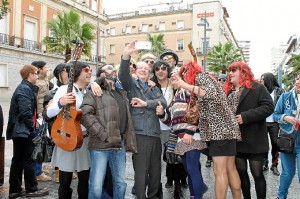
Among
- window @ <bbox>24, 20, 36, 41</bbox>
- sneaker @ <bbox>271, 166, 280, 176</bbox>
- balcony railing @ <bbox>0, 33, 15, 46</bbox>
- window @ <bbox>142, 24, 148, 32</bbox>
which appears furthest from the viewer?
window @ <bbox>142, 24, 148, 32</bbox>

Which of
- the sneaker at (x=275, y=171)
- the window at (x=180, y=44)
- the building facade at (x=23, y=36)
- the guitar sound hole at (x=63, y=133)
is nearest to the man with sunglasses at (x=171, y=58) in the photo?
the guitar sound hole at (x=63, y=133)

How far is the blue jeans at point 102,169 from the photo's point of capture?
3.87 metres

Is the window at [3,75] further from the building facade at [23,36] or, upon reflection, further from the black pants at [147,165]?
the black pants at [147,165]

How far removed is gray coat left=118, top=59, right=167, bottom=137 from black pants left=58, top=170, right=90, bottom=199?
0.86 m

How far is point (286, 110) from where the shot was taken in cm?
480

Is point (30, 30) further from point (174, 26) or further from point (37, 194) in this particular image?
point (174, 26)

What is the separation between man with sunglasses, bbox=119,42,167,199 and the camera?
4180mm

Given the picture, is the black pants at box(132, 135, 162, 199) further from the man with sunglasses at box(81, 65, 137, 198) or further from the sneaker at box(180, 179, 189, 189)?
the sneaker at box(180, 179, 189, 189)

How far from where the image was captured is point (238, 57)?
1645 inches

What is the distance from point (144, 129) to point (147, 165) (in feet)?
1.52

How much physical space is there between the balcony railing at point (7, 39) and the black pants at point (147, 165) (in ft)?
95.4

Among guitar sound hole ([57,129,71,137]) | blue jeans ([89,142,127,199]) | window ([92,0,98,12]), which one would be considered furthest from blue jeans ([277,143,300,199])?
window ([92,0,98,12])

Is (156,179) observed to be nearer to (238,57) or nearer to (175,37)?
(238,57)

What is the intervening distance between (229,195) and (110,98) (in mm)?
2755
